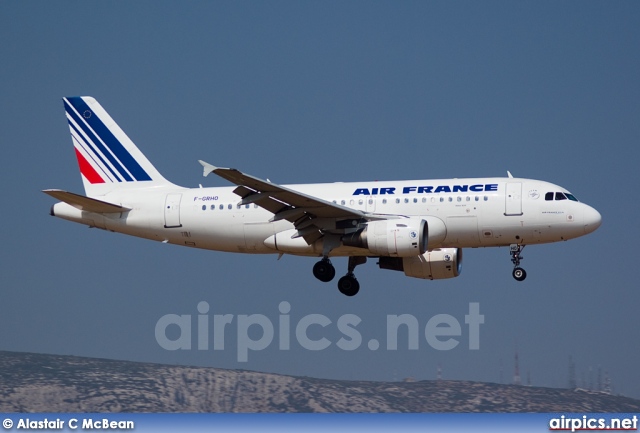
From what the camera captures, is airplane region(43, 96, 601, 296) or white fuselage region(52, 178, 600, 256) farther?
white fuselage region(52, 178, 600, 256)

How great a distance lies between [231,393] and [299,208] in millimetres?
43327

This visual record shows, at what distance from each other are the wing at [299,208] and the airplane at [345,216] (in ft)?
0.14

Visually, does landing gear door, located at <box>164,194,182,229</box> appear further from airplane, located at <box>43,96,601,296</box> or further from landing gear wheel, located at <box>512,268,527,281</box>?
landing gear wheel, located at <box>512,268,527,281</box>

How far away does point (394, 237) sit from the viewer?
46.3 meters

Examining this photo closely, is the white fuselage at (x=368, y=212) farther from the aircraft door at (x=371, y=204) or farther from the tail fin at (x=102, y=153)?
the tail fin at (x=102, y=153)

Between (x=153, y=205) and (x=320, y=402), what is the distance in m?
38.2

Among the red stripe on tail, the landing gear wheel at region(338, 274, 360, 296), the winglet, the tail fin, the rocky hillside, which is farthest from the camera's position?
the rocky hillside

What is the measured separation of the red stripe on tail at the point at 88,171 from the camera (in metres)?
54.0

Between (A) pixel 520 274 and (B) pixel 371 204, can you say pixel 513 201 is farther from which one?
(B) pixel 371 204

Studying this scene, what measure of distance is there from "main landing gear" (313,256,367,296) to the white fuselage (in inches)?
24.8

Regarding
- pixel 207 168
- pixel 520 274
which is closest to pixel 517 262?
pixel 520 274

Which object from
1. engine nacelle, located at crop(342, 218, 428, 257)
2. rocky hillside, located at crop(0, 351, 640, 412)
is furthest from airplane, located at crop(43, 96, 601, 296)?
rocky hillside, located at crop(0, 351, 640, 412)

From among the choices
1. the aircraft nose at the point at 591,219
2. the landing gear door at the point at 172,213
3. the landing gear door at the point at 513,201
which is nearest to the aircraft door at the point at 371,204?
the landing gear door at the point at 513,201

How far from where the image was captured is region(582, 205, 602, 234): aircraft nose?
47000mm
